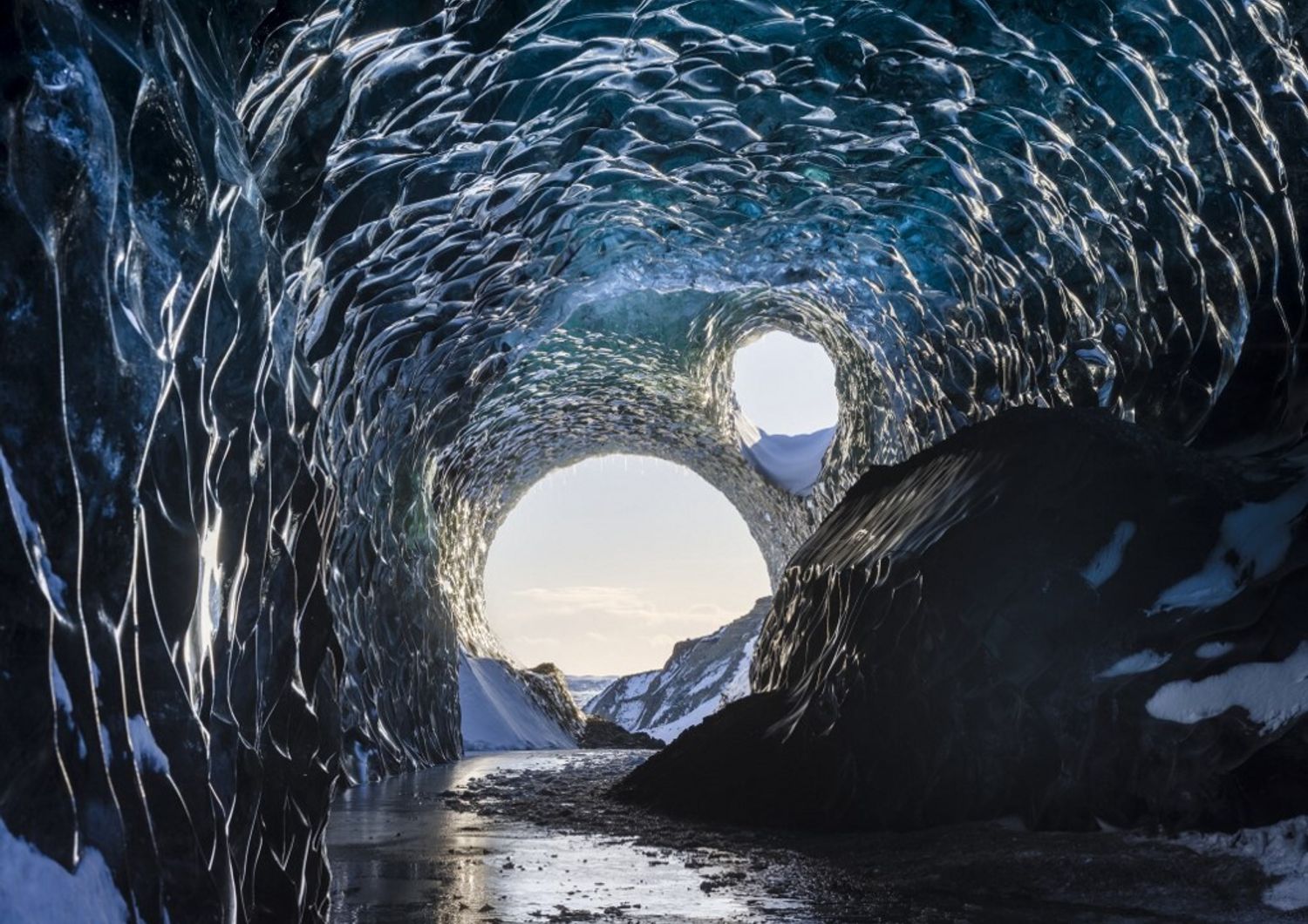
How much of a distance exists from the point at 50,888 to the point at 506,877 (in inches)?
91.3

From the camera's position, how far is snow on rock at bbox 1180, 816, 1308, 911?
356 cm

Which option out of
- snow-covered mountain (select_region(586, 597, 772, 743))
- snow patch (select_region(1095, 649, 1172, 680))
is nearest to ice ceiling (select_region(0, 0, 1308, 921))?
snow patch (select_region(1095, 649, 1172, 680))

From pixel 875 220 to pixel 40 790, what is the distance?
22.2ft

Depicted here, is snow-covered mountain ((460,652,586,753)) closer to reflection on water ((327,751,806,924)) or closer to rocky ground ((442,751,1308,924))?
reflection on water ((327,751,806,924))

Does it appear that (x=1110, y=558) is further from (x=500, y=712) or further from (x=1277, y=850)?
(x=500, y=712)

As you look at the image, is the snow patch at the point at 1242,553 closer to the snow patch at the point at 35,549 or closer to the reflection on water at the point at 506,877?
the reflection on water at the point at 506,877

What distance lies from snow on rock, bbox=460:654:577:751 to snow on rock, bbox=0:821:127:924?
427 inches

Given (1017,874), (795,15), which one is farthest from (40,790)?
(795,15)

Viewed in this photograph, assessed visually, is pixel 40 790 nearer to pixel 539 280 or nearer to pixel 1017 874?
pixel 1017 874

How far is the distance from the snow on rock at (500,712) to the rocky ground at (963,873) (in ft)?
24.3

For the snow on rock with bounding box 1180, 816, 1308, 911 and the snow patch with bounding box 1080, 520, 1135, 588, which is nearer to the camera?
the snow on rock with bounding box 1180, 816, 1308, 911

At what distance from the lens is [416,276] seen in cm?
708

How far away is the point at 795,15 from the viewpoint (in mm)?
5145

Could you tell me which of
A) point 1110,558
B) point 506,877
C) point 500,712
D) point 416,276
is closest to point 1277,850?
point 1110,558
